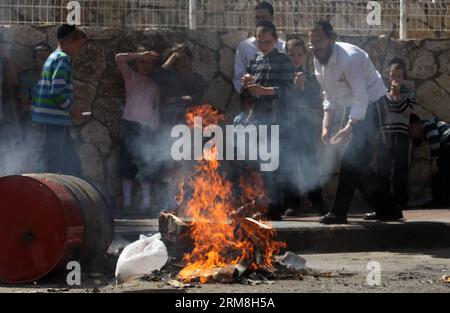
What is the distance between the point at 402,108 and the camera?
12.6 meters

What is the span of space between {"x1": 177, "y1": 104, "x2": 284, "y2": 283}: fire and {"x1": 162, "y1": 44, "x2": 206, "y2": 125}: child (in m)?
3.68

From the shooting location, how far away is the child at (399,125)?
12359 millimetres

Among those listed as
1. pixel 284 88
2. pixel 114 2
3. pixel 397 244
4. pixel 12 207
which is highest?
pixel 114 2

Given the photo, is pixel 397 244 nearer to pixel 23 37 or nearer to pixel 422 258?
pixel 422 258

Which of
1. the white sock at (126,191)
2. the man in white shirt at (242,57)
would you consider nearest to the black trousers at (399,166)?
the man in white shirt at (242,57)

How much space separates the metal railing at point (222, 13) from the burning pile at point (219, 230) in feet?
15.9

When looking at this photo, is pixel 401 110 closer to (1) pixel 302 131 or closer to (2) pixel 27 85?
(1) pixel 302 131

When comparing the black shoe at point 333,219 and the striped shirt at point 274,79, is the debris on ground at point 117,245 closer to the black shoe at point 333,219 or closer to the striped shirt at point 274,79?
the black shoe at point 333,219

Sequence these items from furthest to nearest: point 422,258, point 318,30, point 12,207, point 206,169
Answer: point 318,30 < point 422,258 < point 206,169 < point 12,207

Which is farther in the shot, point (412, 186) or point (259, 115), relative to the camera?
point (412, 186)

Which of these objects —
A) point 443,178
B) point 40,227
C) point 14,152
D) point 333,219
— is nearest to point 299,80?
point 333,219

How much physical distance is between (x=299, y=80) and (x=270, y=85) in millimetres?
1049
